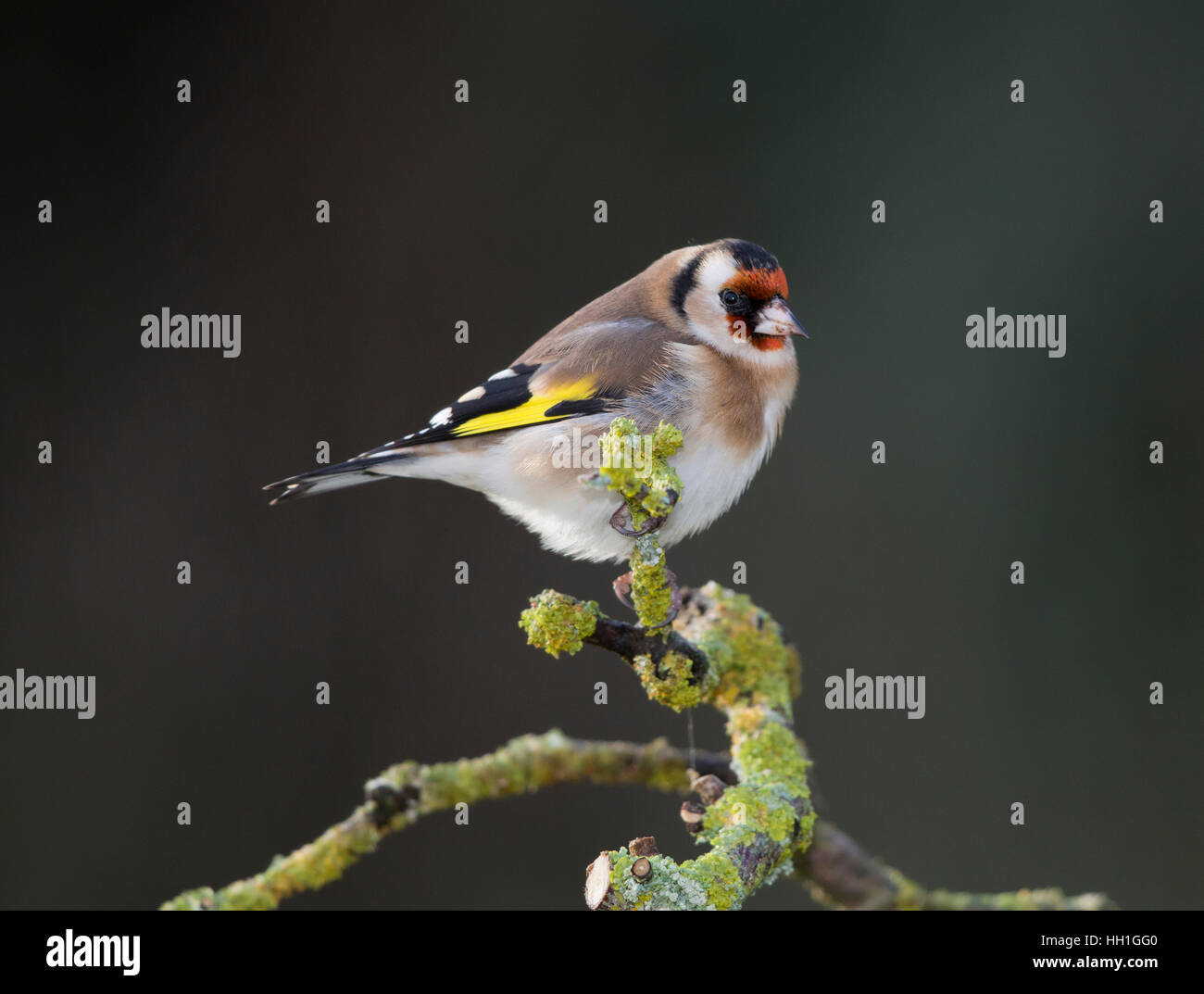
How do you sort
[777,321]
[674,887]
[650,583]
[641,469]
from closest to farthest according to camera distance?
[674,887] < [641,469] < [650,583] < [777,321]

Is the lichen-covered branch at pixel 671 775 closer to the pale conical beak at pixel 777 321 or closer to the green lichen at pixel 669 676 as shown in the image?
the green lichen at pixel 669 676

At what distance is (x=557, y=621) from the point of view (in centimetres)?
170

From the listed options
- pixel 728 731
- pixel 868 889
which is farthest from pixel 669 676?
pixel 868 889

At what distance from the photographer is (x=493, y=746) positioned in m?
3.35

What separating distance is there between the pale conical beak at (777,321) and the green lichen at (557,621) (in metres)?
0.78

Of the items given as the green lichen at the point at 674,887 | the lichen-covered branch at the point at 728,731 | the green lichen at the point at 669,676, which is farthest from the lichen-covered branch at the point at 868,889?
the green lichen at the point at 674,887

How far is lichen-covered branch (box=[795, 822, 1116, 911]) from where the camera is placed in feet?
6.82

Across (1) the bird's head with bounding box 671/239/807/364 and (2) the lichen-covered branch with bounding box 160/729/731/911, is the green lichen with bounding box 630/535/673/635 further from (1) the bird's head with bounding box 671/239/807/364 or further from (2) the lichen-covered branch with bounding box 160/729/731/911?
(1) the bird's head with bounding box 671/239/807/364

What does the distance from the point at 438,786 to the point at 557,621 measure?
488 mm

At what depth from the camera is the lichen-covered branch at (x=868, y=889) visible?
2080 mm

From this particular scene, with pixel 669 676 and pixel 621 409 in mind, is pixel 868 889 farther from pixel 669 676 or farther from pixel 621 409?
pixel 621 409

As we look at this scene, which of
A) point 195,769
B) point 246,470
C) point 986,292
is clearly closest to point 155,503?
point 246,470

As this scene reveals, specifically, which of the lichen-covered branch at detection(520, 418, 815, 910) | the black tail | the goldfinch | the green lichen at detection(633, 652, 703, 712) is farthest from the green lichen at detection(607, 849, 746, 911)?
the black tail
